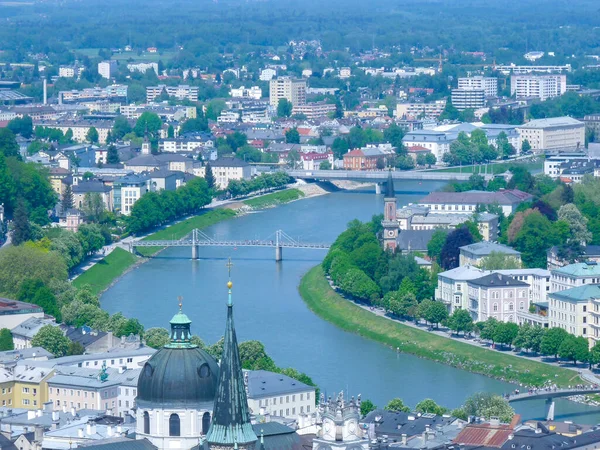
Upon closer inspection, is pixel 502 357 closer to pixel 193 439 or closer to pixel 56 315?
pixel 56 315

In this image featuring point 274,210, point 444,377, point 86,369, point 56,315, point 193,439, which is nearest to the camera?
point 193,439

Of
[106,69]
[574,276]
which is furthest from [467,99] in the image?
[574,276]

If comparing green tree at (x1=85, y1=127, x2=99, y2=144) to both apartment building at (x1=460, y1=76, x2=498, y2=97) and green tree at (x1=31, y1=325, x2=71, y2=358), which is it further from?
green tree at (x1=31, y1=325, x2=71, y2=358)

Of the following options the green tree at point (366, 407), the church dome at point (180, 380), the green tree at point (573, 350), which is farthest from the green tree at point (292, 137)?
the church dome at point (180, 380)

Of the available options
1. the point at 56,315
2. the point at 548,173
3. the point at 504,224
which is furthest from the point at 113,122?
the point at 56,315

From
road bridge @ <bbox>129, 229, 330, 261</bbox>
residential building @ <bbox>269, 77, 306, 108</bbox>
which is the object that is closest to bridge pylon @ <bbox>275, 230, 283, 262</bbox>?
road bridge @ <bbox>129, 229, 330, 261</bbox>

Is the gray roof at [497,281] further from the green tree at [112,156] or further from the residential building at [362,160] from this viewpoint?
the residential building at [362,160]
